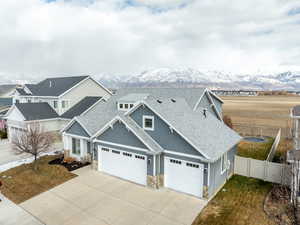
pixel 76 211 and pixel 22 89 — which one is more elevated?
pixel 22 89

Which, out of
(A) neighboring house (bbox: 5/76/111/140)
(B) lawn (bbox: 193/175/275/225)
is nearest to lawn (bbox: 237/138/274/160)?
(B) lawn (bbox: 193/175/275/225)

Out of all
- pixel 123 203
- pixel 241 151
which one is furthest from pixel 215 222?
pixel 241 151

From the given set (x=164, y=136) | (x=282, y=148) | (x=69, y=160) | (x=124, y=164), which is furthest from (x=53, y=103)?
(x=282, y=148)

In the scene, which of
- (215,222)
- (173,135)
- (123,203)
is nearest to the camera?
(215,222)

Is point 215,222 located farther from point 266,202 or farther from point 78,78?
point 78,78

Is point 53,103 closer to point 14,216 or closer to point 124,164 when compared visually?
point 124,164

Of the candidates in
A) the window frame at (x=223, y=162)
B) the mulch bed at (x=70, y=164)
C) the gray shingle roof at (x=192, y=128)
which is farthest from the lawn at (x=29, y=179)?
the window frame at (x=223, y=162)
